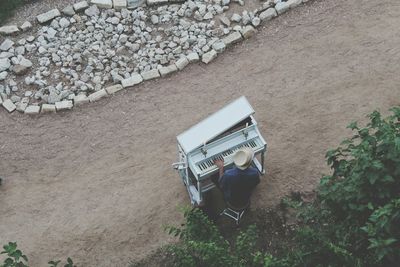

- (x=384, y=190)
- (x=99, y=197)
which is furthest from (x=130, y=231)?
(x=384, y=190)

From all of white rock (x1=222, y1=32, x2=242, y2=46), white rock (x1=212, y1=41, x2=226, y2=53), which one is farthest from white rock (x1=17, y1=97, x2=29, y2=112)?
white rock (x1=222, y1=32, x2=242, y2=46)

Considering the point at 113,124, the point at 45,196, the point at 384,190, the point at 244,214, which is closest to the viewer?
the point at 384,190

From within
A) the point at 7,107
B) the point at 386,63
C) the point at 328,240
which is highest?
the point at 7,107

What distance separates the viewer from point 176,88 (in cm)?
1161

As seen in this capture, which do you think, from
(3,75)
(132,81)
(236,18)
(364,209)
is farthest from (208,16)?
(364,209)

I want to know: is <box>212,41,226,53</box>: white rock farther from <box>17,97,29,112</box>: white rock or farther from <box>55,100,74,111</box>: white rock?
<box>17,97,29,112</box>: white rock

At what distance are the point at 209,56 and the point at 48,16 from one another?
3.77 meters

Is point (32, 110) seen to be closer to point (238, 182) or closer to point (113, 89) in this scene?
point (113, 89)

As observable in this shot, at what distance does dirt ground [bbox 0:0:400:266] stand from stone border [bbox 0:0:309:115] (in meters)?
0.15

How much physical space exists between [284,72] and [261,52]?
730 millimetres

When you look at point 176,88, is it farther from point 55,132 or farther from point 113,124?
point 55,132

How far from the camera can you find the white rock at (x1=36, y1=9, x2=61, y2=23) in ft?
41.9

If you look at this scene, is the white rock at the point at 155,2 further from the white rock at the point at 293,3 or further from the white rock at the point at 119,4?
the white rock at the point at 293,3

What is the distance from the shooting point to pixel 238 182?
8.73m
